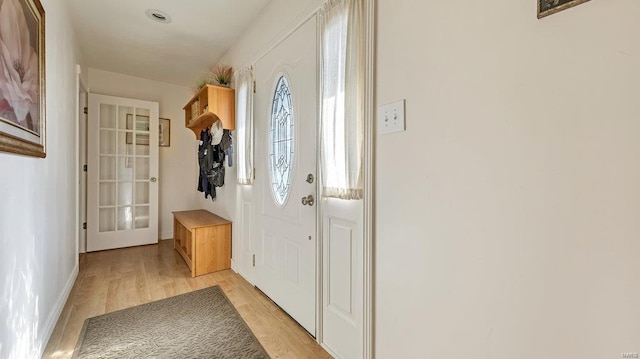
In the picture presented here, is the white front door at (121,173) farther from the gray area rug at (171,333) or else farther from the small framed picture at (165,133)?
the gray area rug at (171,333)

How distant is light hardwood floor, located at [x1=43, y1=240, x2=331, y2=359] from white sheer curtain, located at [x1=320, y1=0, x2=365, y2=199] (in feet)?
3.32

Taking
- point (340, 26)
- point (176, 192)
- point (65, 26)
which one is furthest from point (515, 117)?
point (176, 192)

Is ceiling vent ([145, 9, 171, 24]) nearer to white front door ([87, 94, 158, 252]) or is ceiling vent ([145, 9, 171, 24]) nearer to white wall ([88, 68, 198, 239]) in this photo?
white front door ([87, 94, 158, 252])

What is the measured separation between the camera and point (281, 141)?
2145 mm

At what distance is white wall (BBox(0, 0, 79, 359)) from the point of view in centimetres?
117

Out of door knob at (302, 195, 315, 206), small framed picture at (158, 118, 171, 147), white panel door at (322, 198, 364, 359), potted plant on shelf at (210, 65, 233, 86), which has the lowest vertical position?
white panel door at (322, 198, 364, 359)

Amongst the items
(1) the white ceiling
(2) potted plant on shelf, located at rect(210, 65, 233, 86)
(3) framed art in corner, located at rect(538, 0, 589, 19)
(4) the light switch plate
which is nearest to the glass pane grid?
(1) the white ceiling

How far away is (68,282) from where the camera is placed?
2.38 metres

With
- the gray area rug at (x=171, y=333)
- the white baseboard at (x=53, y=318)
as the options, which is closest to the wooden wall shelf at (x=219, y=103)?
the gray area rug at (x=171, y=333)

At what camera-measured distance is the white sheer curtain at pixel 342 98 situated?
135 cm

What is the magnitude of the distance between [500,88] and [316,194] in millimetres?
1131

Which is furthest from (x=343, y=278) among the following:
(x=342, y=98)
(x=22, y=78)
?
(x=22, y=78)

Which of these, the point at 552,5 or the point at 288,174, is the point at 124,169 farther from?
the point at 552,5

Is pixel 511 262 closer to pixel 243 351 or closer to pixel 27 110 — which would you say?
pixel 243 351
